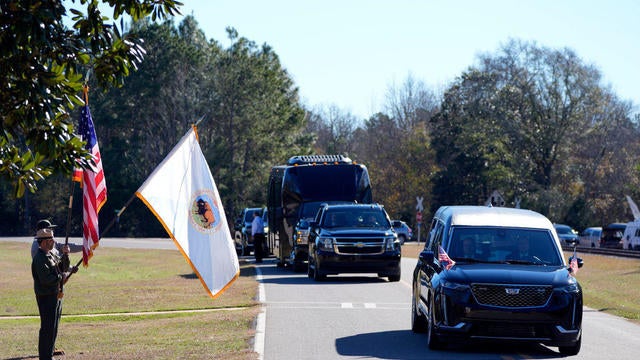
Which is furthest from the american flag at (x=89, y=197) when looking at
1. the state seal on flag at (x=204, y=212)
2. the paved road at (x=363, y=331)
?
the paved road at (x=363, y=331)

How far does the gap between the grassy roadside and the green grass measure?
7.39 metres

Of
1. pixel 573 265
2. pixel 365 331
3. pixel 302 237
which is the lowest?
pixel 365 331

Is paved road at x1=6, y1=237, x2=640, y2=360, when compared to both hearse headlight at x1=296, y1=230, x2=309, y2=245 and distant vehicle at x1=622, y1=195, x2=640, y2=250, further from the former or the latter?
distant vehicle at x1=622, y1=195, x2=640, y2=250

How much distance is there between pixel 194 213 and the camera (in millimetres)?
14656

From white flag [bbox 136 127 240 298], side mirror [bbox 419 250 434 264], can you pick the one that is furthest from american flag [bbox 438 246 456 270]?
white flag [bbox 136 127 240 298]

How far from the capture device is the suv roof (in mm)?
14633

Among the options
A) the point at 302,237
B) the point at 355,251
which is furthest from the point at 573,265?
the point at 302,237

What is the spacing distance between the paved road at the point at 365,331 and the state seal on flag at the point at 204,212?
174 centimetres

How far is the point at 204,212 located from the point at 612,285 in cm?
1982

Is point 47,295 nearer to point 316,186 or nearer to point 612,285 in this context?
point 316,186

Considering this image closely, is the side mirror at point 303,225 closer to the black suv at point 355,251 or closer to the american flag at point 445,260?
the black suv at point 355,251

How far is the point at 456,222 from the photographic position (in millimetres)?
14664

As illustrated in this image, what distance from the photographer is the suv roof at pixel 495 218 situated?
14633 mm

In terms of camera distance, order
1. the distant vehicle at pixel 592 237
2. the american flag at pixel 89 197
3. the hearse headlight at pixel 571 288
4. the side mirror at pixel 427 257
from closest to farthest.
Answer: the hearse headlight at pixel 571 288, the american flag at pixel 89 197, the side mirror at pixel 427 257, the distant vehicle at pixel 592 237
